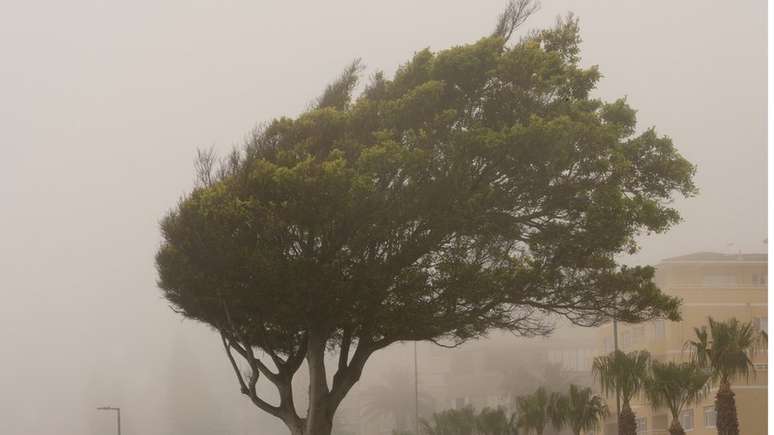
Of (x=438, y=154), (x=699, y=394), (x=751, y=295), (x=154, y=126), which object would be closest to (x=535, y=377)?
(x=699, y=394)

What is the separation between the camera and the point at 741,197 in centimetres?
2384

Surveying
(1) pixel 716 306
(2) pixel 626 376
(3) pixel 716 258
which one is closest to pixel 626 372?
(2) pixel 626 376

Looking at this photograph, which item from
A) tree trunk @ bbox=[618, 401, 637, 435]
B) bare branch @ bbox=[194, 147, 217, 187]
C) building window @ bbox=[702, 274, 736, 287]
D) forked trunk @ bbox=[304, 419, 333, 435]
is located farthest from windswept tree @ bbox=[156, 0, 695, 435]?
tree trunk @ bbox=[618, 401, 637, 435]

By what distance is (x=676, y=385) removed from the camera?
101 ft

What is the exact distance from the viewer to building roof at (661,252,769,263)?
2575 centimetres

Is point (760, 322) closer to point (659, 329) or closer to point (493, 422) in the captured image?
point (659, 329)

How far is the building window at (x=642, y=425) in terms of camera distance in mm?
37656

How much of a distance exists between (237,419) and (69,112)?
27.5 ft

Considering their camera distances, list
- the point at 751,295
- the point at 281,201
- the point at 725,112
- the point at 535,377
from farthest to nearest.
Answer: the point at 535,377 < the point at 751,295 < the point at 725,112 < the point at 281,201

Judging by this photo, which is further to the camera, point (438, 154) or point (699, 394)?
point (699, 394)

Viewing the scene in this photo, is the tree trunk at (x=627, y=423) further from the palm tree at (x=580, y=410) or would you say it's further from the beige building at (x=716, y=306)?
the palm tree at (x=580, y=410)

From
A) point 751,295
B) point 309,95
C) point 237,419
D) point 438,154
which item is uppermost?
point 309,95

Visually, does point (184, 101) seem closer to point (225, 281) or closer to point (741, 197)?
point (225, 281)

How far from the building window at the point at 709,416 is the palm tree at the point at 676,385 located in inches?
95.4
